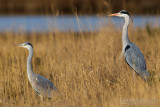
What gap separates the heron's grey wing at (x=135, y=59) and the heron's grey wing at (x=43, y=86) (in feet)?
4.72

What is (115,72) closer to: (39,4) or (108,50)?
(108,50)

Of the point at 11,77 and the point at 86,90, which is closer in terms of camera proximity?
the point at 86,90

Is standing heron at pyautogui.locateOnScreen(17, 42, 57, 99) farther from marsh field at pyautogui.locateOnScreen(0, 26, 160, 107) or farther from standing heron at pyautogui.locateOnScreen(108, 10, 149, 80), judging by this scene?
standing heron at pyautogui.locateOnScreen(108, 10, 149, 80)

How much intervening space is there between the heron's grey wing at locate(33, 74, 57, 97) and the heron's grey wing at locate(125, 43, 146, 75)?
1437mm

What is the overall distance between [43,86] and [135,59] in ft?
5.49

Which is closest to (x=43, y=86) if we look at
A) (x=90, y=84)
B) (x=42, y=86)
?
(x=42, y=86)

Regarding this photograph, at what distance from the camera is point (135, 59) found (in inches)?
199

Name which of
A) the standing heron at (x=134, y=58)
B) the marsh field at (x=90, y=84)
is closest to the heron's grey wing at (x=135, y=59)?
the standing heron at (x=134, y=58)

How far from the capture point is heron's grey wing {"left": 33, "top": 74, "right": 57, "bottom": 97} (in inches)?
178

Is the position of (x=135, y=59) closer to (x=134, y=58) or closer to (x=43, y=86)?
(x=134, y=58)

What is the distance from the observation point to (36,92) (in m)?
4.80

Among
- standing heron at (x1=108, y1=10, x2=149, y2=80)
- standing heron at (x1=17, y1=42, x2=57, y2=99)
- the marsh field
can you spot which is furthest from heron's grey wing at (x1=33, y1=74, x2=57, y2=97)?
standing heron at (x1=108, y1=10, x2=149, y2=80)

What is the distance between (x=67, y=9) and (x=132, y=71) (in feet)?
69.1

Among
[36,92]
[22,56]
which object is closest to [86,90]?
[36,92]
